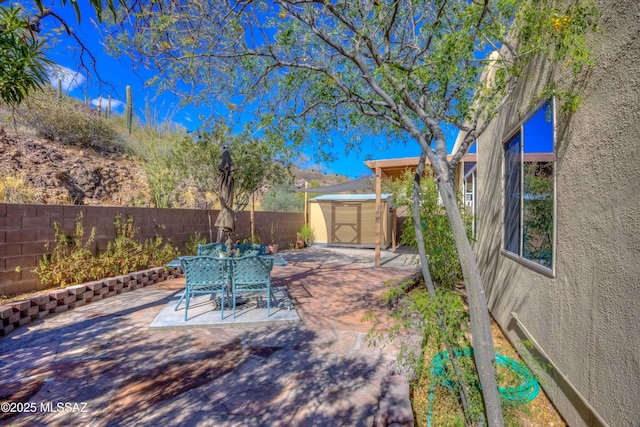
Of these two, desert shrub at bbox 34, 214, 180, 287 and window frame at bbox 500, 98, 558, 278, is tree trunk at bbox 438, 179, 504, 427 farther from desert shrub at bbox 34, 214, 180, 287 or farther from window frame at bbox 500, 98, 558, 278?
desert shrub at bbox 34, 214, 180, 287

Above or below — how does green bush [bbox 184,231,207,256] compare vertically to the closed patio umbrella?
below

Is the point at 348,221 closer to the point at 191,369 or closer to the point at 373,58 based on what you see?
the point at 373,58

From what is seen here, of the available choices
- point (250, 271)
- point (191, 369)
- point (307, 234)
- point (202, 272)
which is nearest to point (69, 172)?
point (307, 234)

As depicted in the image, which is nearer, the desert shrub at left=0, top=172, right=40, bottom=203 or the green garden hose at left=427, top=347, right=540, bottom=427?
the green garden hose at left=427, top=347, right=540, bottom=427

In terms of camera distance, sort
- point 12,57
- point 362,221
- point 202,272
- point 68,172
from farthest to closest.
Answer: point 362,221 → point 68,172 → point 202,272 → point 12,57

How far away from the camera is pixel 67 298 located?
4496mm

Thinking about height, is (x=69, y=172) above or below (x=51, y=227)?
above

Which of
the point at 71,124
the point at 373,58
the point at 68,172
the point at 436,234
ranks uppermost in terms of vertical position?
the point at 71,124

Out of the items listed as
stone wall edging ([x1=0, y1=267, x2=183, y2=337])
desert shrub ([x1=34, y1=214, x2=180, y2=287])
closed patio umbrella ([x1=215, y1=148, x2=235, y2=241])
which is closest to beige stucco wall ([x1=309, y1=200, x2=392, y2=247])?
desert shrub ([x1=34, y1=214, x2=180, y2=287])

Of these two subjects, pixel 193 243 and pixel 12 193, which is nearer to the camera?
pixel 12 193

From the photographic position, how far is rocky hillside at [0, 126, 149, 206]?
385 inches

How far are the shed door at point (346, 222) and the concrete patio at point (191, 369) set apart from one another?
29.7ft

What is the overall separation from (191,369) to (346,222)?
11.3 meters

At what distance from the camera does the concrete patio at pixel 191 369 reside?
2.28 meters
